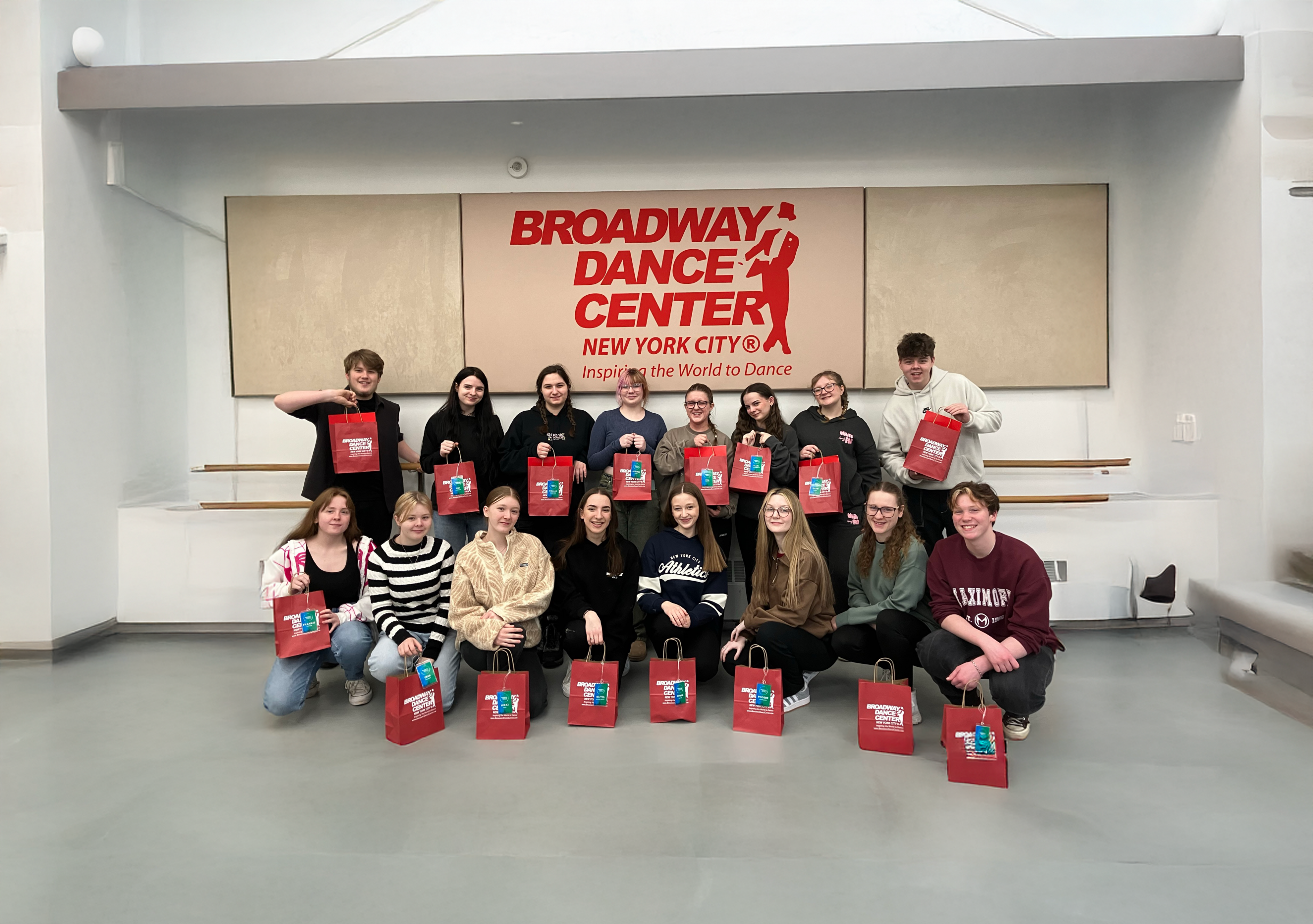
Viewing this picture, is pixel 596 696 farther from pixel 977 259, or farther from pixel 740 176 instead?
pixel 977 259

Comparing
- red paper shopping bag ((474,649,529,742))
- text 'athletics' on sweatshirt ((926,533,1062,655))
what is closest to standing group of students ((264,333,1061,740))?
Result: text 'athletics' on sweatshirt ((926,533,1062,655))

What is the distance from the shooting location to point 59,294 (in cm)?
433

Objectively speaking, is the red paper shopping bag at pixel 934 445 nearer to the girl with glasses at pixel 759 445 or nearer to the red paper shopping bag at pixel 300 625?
the girl with glasses at pixel 759 445

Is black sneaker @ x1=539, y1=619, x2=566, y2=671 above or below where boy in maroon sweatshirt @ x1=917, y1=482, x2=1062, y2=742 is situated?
below

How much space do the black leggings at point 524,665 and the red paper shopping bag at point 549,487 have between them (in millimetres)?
835

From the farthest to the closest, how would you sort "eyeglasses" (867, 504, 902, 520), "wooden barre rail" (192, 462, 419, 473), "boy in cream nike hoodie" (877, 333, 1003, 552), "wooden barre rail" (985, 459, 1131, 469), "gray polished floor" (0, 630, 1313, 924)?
"wooden barre rail" (192, 462, 419, 473) < "wooden barre rail" (985, 459, 1131, 469) < "boy in cream nike hoodie" (877, 333, 1003, 552) < "eyeglasses" (867, 504, 902, 520) < "gray polished floor" (0, 630, 1313, 924)

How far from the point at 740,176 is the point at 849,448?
1.88 meters

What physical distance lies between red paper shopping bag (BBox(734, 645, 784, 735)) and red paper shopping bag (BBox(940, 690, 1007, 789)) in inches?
25.9

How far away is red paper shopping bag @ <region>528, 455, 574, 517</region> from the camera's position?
412 centimetres

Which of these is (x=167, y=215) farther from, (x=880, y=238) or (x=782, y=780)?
(x=782, y=780)

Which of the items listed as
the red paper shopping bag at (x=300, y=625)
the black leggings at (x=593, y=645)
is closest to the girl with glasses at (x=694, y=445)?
the black leggings at (x=593, y=645)

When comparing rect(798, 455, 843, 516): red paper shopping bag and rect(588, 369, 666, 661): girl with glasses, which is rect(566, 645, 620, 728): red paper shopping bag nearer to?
rect(588, 369, 666, 661): girl with glasses

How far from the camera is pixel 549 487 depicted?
13.5ft

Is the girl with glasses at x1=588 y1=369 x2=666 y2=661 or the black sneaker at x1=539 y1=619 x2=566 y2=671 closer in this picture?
the black sneaker at x1=539 y1=619 x2=566 y2=671
